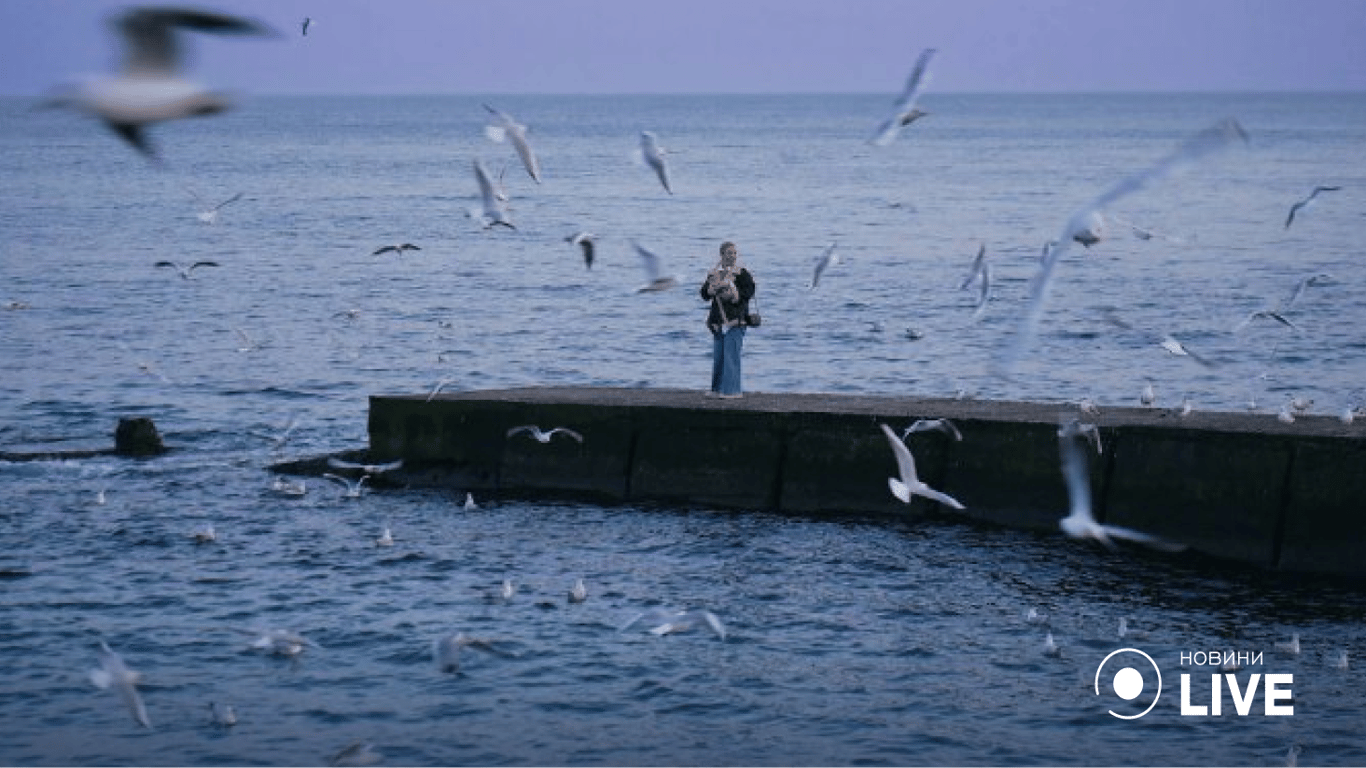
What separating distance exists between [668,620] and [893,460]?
4.46 meters

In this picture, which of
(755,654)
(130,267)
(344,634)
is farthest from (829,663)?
(130,267)

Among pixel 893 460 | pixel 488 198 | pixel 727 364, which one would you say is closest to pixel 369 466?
pixel 727 364

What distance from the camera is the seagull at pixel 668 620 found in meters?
15.6

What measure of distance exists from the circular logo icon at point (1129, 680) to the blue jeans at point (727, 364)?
21.8ft

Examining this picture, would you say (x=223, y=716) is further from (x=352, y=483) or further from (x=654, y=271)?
(x=352, y=483)

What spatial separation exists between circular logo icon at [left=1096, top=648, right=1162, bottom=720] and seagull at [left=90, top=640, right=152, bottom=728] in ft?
22.5

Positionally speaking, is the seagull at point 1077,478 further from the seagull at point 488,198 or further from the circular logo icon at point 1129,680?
the seagull at point 488,198

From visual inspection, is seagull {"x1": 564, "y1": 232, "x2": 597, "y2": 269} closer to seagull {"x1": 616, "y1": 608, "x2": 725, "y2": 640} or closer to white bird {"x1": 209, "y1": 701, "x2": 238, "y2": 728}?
seagull {"x1": 616, "y1": 608, "x2": 725, "y2": 640}

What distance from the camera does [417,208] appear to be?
9356cm

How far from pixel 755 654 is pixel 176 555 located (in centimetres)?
668

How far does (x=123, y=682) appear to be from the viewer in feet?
44.1

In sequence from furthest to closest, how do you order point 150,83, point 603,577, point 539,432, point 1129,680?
point 539,432 < point 603,577 < point 1129,680 < point 150,83

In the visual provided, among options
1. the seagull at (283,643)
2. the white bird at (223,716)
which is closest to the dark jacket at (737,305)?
the seagull at (283,643)

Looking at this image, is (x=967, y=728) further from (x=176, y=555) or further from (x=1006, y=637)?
(x=176, y=555)
